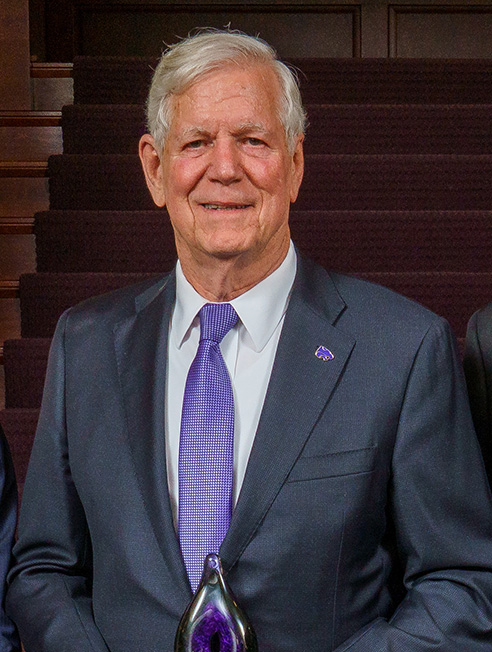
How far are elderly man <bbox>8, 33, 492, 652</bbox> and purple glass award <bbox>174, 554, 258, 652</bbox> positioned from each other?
21 centimetres

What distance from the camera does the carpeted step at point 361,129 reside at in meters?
3.15

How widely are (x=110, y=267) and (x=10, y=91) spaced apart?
99 cm

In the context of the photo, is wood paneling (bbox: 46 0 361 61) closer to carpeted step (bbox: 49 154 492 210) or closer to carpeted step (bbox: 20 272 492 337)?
carpeted step (bbox: 49 154 492 210)

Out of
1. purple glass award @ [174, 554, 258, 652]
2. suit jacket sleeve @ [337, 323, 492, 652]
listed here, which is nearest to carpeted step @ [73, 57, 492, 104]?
suit jacket sleeve @ [337, 323, 492, 652]

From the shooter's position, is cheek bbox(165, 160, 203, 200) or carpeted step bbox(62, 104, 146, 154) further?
carpeted step bbox(62, 104, 146, 154)

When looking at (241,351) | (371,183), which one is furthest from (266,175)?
(371,183)

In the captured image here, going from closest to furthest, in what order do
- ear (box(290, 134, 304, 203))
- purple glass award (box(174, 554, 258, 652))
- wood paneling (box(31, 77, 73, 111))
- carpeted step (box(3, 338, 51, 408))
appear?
1. purple glass award (box(174, 554, 258, 652))
2. ear (box(290, 134, 304, 203))
3. carpeted step (box(3, 338, 51, 408))
4. wood paneling (box(31, 77, 73, 111))

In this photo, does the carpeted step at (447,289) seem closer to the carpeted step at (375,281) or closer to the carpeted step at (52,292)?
the carpeted step at (375,281)

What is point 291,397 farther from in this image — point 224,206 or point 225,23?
point 225,23

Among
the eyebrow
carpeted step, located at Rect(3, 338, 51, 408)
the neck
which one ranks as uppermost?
the eyebrow

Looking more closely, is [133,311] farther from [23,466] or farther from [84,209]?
[84,209]

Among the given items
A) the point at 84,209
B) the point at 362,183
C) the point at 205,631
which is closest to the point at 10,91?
the point at 84,209

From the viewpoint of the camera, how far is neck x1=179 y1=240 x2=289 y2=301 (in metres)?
1.40

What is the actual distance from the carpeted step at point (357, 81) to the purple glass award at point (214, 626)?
8.33 feet
